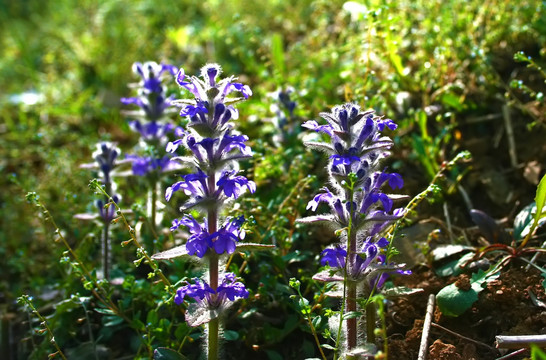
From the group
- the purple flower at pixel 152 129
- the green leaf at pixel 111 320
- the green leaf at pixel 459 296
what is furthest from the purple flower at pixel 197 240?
the purple flower at pixel 152 129

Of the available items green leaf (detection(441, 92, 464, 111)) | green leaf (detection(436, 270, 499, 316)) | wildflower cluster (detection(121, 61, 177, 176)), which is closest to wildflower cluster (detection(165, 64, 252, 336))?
green leaf (detection(436, 270, 499, 316))

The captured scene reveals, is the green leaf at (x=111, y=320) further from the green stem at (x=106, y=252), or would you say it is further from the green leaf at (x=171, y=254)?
the green leaf at (x=171, y=254)

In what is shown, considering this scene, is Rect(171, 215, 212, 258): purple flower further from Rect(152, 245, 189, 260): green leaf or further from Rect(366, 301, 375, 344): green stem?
Rect(366, 301, 375, 344): green stem

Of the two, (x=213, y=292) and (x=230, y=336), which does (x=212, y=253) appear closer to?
(x=213, y=292)

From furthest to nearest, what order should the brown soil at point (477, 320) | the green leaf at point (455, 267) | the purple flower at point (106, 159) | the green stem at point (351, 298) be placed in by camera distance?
1. the purple flower at point (106, 159)
2. the green leaf at point (455, 267)
3. the brown soil at point (477, 320)
4. the green stem at point (351, 298)

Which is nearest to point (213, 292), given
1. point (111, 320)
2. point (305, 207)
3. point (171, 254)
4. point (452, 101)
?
point (171, 254)

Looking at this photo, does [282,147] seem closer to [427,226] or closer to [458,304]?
[427,226]
